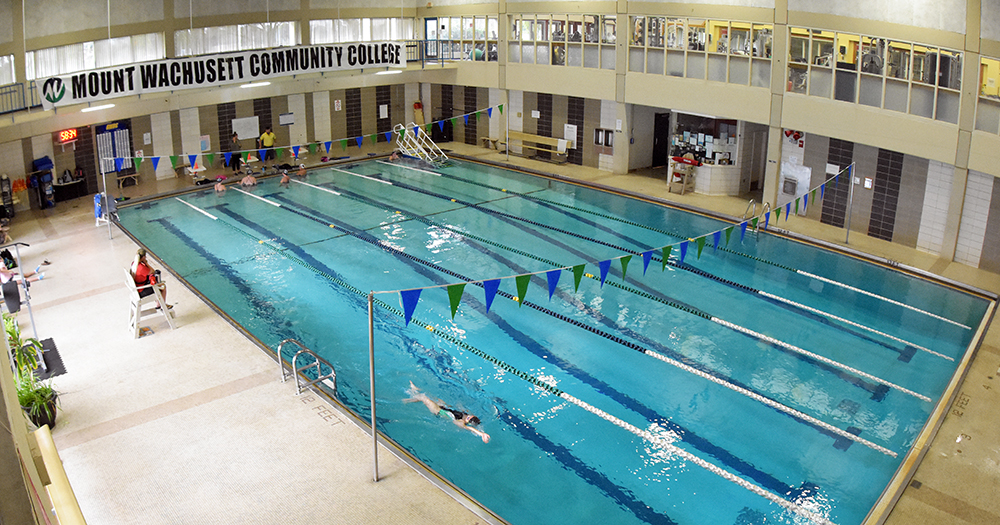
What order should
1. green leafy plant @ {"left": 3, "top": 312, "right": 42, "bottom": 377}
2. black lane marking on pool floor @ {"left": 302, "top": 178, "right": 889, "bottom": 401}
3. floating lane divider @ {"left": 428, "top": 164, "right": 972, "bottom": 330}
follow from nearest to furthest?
green leafy plant @ {"left": 3, "top": 312, "right": 42, "bottom": 377}
black lane marking on pool floor @ {"left": 302, "top": 178, "right": 889, "bottom": 401}
floating lane divider @ {"left": 428, "top": 164, "right": 972, "bottom": 330}

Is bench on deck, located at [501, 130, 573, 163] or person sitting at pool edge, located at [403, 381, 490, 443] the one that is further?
bench on deck, located at [501, 130, 573, 163]

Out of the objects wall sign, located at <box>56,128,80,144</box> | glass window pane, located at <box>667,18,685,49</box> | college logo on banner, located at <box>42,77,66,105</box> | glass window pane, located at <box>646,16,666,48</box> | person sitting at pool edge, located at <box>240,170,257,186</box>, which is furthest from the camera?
person sitting at pool edge, located at <box>240,170,257,186</box>

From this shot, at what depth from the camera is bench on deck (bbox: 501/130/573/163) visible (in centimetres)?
2464

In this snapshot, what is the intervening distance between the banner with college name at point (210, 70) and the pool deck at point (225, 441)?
6070mm

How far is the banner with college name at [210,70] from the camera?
17250 mm

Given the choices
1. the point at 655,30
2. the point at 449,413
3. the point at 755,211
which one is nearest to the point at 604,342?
the point at 449,413

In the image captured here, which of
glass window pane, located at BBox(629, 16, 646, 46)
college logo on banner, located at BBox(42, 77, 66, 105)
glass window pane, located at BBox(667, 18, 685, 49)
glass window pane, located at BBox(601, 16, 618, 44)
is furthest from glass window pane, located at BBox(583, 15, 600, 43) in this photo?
college logo on banner, located at BBox(42, 77, 66, 105)

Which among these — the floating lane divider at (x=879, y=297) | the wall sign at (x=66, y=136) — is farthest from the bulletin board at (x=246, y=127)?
the floating lane divider at (x=879, y=297)

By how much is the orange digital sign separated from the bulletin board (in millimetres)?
5176

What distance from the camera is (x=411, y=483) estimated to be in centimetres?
833

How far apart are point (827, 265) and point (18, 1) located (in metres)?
18.5

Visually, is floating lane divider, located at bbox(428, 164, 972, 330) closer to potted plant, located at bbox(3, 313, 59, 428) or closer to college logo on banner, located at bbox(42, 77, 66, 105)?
college logo on banner, located at bbox(42, 77, 66, 105)

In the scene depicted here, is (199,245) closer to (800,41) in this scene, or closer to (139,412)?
(139,412)

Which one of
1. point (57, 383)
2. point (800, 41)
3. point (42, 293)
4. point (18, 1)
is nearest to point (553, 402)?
point (57, 383)
